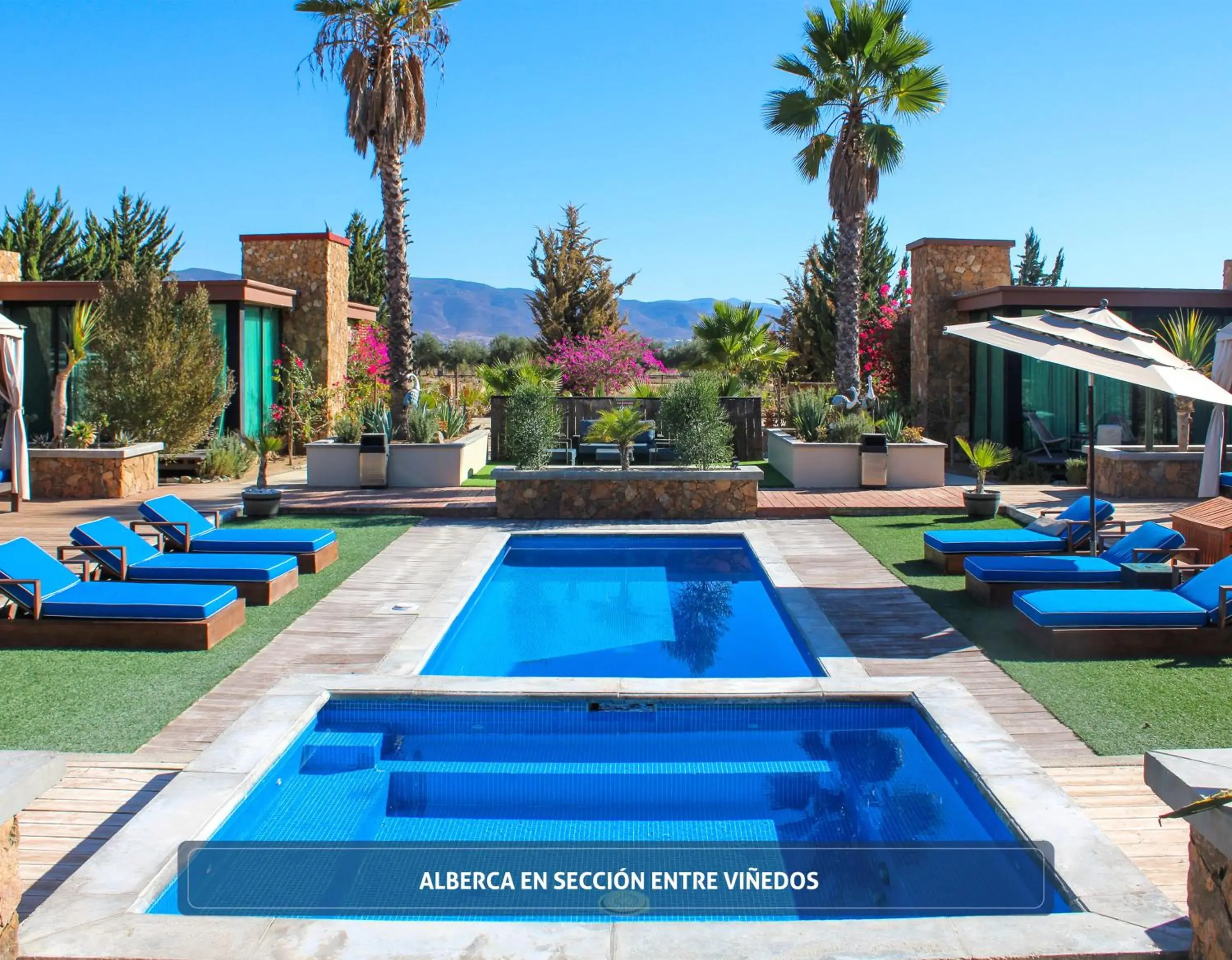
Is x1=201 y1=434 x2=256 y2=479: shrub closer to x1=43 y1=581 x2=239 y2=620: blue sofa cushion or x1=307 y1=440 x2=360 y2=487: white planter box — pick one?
x1=307 y1=440 x2=360 y2=487: white planter box

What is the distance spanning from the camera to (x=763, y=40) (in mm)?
19156

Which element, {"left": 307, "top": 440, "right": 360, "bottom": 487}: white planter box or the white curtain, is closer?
the white curtain

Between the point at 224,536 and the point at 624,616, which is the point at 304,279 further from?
the point at 624,616

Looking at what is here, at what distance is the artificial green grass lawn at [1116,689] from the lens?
5.79m

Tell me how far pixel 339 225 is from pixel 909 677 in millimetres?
33440

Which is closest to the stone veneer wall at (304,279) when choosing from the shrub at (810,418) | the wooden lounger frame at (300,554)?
the shrub at (810,418)

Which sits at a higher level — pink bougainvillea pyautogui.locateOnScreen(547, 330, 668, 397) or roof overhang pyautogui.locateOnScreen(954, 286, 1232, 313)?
roof overhang pyautogui.locateOnScreen(954, 286, 1232, 313)

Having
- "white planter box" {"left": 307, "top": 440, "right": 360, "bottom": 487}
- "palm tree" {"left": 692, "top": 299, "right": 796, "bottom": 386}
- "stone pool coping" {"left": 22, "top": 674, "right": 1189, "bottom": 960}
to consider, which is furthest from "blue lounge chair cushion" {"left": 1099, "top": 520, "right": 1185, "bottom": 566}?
"palm tree" {"left": 692, "top": 299, "right": 796, "bottom": 386}

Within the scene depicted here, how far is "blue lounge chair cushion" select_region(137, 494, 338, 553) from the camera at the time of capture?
9922mm

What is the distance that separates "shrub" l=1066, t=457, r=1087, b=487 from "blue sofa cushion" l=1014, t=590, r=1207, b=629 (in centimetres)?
894

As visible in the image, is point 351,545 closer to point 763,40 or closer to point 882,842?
point 882,842

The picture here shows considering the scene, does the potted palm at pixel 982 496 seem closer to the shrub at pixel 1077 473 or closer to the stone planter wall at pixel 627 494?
the stone planter wall at pixel 627 494

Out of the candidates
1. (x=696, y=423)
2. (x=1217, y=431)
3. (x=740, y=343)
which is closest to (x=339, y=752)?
(x=696, y=423)

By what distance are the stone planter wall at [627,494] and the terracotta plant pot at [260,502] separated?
8.58 feet
